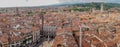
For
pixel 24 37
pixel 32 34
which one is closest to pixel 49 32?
pixel 32 34

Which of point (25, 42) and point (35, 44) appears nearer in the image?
point (25, 42)

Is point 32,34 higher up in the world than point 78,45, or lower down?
lower down

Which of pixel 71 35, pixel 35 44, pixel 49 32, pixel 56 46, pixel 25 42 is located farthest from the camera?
pixel 49 32

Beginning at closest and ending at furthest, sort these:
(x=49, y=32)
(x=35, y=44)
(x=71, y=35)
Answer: (x=71, y=35) → (x=35, y=44) → (x=49, y=32)

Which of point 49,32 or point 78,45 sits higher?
Answer: point 78,45

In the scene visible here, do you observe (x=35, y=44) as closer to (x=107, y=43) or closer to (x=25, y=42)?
(x=25, y=42)

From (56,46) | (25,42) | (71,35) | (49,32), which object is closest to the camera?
(56,46)

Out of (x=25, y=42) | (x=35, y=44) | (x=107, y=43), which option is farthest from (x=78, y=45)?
(x=35, y=44)

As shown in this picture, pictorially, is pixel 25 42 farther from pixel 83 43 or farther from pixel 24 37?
pixel 83 43

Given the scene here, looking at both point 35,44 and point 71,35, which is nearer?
point 71,35
